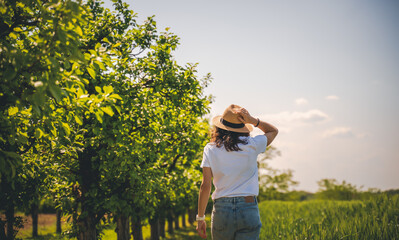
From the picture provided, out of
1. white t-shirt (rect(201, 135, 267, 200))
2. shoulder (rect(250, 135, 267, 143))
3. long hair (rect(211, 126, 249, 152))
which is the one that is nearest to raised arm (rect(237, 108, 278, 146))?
shoulder (rect(250, 135, 267, 143))

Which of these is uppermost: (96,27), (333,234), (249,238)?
(96,27)

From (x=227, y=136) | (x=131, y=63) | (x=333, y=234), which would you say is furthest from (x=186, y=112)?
(x=227, y=136)

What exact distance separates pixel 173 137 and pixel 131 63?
274cm

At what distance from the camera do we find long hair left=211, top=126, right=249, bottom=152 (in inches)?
128

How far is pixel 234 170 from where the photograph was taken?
3195 mm

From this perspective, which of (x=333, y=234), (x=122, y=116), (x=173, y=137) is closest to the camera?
(x=333, y=234)

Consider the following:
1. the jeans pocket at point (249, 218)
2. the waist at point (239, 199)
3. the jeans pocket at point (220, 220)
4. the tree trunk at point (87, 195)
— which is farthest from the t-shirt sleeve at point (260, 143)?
the tree trunk at point (87, 195)

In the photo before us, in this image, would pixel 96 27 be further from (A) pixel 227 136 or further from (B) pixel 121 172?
(A) pixel 227 136

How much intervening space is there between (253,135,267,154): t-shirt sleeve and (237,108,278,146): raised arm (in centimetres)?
14

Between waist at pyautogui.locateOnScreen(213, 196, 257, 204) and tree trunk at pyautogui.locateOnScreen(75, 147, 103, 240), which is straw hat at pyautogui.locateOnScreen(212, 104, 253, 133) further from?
tree trunk at pyautogui.locateOnScreen(75, 147, 103, 240)

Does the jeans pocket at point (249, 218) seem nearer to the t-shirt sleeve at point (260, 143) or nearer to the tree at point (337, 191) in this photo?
the t-shirt sleeve at point (260, 143)

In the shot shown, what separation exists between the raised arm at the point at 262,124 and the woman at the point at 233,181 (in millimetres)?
86

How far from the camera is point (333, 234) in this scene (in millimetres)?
6039

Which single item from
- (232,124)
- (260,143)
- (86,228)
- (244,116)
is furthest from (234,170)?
(86,228)
